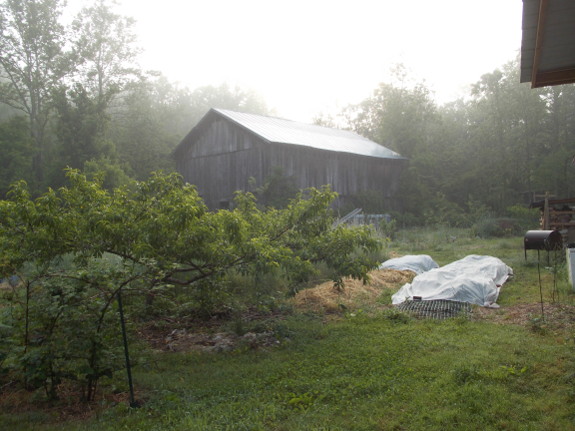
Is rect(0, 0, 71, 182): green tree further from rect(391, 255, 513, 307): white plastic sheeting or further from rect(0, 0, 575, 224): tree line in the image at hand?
rect(391, 255, 513, 307): white plastic sheeting

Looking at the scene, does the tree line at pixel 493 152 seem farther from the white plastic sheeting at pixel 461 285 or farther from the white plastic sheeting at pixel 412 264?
the white plastic sheeting at pixel 461 285

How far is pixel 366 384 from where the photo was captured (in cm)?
444

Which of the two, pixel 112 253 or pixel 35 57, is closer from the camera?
pixel 112 253

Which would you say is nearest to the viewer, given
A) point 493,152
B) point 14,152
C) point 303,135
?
point 14,152

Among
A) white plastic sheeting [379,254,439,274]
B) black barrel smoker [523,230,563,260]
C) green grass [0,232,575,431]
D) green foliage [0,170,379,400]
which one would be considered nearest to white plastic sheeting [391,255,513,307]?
black barrel smoker [523,230,563,260]

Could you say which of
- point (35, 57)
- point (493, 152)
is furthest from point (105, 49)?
point (493, 152)

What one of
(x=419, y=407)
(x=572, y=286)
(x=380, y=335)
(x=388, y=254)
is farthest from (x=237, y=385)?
(x=388, y=254)

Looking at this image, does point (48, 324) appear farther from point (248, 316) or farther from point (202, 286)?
point (248, 316)

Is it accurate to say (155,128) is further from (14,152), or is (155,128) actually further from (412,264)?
(412,264)

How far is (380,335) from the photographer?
242 inches

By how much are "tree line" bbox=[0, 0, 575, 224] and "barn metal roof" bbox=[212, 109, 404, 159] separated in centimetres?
298

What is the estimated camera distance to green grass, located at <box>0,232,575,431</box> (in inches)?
148

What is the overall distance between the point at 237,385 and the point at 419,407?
5.71 ft

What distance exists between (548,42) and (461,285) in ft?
14.4
